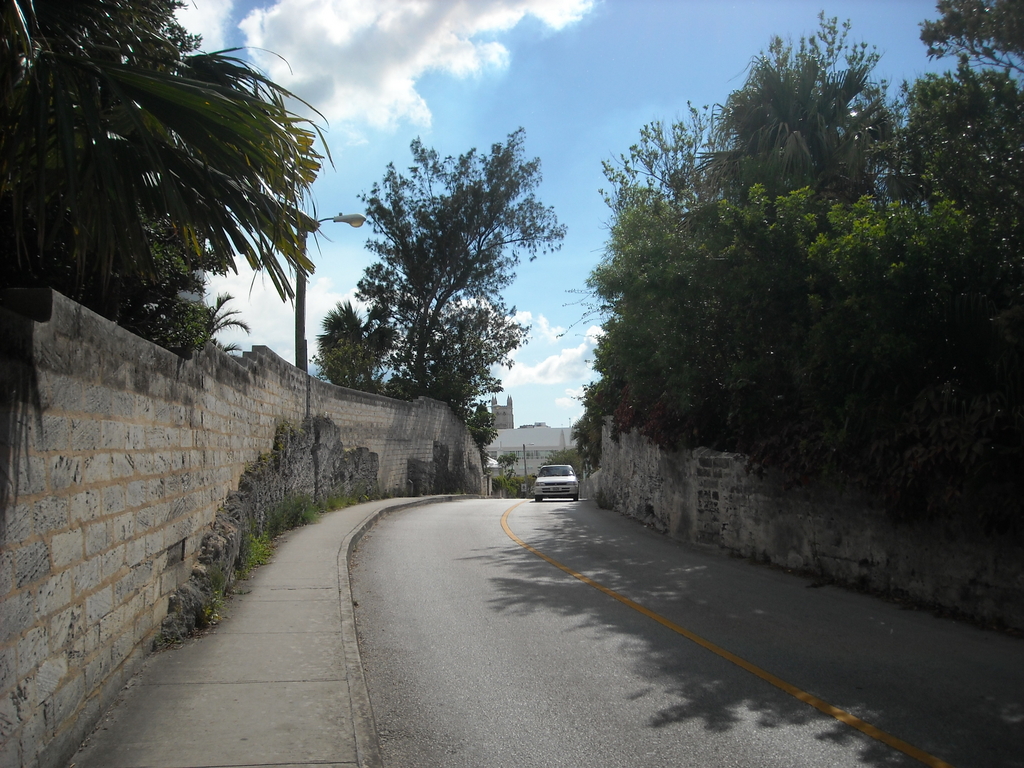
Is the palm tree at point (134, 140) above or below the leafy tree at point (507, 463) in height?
above

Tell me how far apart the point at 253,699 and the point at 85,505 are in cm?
177

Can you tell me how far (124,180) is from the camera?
4.45m

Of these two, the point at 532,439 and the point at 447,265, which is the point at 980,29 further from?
the point at 532,439

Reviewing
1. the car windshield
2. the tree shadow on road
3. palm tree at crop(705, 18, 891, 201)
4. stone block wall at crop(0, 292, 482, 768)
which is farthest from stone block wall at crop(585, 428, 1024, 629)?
the car windshield

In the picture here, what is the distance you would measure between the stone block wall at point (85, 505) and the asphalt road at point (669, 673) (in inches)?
73.2

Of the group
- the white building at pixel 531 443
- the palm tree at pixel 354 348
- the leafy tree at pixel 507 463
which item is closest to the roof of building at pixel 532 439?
the white building at pixel 531 443

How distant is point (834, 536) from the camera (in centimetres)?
1032

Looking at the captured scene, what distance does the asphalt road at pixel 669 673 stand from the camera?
15.7 feet

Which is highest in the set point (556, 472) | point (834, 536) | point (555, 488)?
point (556, 472)

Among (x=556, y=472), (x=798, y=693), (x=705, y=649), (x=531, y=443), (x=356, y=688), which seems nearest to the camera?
(x=798, y=693)

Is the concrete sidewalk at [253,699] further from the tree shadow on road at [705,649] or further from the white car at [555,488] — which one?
the white car at [555,488]

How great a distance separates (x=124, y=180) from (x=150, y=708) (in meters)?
3.41

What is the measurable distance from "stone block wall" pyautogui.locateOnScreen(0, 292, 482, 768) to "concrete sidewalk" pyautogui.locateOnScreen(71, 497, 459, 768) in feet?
0.80

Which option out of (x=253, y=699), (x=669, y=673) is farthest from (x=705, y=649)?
(x=253, y=699)
